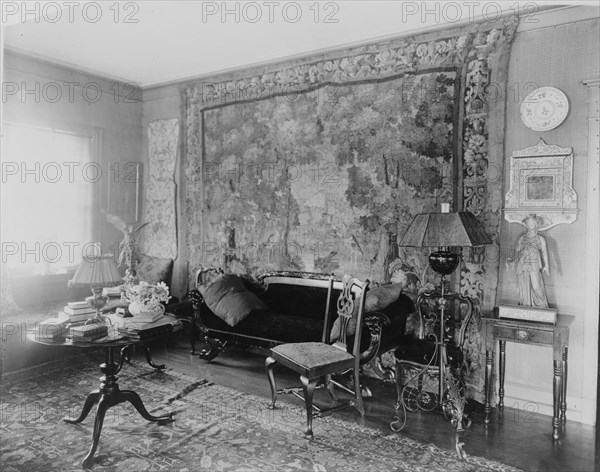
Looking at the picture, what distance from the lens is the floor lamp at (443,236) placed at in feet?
12.3

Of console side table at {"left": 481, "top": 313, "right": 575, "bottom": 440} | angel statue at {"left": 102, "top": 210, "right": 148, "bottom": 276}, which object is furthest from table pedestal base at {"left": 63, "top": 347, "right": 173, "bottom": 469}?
angel statue at {"left": 102, "top": 210, "right": 148, "bottom": 276}

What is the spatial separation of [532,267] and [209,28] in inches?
147

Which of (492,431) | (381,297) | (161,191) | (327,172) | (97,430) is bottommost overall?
(492,431)

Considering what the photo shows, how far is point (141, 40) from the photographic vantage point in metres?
5.26

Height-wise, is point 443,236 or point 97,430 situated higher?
point 443,236

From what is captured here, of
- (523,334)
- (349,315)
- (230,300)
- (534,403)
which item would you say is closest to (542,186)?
(523,334)

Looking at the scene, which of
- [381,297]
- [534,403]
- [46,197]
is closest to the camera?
[534,403]

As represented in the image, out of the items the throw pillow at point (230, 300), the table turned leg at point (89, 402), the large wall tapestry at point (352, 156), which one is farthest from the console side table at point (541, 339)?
the table turned leg at point (89, 402)

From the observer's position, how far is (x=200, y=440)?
3.47m

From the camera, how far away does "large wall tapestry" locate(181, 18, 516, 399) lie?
4426 mm

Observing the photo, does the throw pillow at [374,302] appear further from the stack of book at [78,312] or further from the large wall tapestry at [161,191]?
the large wall tapestry at [161,191]

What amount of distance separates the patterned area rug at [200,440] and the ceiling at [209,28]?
297cm

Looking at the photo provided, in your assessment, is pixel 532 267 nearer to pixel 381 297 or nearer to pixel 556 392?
pixel 556 392

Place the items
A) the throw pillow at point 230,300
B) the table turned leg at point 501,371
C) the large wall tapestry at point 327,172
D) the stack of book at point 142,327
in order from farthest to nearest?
the throw pillow at point 230,300
the large wall tapestry at point 327,172
the table turned leg at point 501,371
the stack of book at point 142,327
